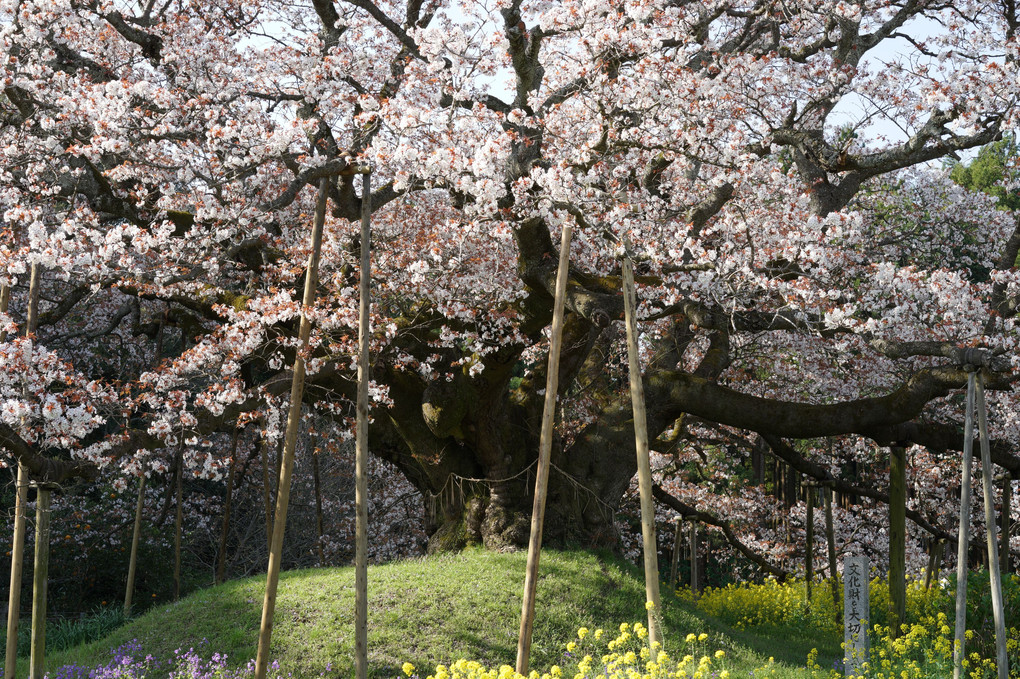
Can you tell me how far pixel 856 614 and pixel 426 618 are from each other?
362 centimetres

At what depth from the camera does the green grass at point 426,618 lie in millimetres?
6859

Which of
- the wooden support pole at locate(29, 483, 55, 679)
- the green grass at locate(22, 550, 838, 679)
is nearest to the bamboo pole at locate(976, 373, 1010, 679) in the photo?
the green grass at locate(22, 550, 838, 679)

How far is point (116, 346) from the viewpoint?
14.8 metres

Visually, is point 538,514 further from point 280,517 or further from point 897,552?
point 897,552

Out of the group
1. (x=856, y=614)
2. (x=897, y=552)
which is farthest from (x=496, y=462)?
(x=897, y=552)

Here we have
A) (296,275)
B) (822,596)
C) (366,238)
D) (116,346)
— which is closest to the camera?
(366,238)

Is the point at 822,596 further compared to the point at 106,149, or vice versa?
the point at 822,596

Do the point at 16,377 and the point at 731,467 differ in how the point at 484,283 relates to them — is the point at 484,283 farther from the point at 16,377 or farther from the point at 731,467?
the point at 731,467

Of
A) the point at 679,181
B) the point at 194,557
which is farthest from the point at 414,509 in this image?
the point at 679,181

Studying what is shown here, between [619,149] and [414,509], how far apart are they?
31.8 feet

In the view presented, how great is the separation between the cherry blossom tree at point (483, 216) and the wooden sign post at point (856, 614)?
1.92 m

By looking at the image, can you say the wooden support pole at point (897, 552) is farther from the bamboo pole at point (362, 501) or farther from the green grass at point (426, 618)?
the bamboo pole at point (362, 501)

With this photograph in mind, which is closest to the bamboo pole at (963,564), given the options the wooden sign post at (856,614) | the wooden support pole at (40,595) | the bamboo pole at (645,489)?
the wooden sign post at (856,614)

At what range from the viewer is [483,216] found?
26.8 feet
